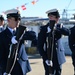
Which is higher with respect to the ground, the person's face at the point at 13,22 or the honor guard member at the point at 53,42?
the person's face at the point at 13,22

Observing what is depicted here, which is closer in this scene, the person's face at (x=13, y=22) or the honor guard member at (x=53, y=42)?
the person's face at (x=13, y=22)

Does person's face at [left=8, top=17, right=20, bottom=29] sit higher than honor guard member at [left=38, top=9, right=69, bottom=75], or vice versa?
person's face at [left=8, top=17, right=20, bottom=29]

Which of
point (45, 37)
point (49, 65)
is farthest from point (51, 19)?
point (49, 65)

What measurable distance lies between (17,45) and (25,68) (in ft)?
1.50

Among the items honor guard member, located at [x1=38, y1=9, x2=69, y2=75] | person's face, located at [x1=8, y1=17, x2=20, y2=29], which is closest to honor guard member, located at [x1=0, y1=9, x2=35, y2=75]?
person's face, located at [x1=8, y1=17, x2=20, y2=29]

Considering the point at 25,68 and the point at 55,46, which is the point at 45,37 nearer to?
the point at 55,46

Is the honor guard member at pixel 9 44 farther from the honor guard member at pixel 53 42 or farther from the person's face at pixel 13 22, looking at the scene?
the honor guard member at pixel 53 42

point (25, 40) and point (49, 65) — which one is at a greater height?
point (25, 40)

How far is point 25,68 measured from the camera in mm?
4824

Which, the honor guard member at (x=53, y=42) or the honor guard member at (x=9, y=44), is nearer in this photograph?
the honor guard member at (x=9, y=44)

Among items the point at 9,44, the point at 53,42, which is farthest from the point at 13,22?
the point at 53,42

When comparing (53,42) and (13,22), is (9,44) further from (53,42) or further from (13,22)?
(53,42)

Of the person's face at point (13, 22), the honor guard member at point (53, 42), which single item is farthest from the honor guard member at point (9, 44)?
the honor guard member at point (53, 42)

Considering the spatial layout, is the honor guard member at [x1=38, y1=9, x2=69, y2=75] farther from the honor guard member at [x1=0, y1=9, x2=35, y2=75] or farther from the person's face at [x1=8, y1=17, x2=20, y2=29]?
the person's face at [x1=8, y1=17, x2=20, y2=29]
